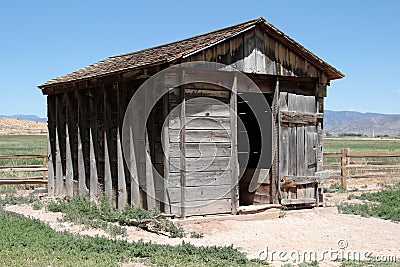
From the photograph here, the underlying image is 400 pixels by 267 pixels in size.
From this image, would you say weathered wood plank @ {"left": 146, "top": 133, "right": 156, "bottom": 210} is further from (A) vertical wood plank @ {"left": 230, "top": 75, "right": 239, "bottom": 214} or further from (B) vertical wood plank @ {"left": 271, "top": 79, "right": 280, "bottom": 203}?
(B) vertical wood plank @ {"left": 271, "top": 79, "right": 280, "bottom": 203}

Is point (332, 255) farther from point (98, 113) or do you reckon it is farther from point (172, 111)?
point (98, 113)

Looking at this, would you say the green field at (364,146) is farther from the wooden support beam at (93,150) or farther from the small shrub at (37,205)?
the wooden support beam at (93,150)

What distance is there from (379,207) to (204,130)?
5792 millimetres

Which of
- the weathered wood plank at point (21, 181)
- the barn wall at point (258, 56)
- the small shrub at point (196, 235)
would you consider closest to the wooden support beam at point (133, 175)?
the small shrub at point (196, 235)

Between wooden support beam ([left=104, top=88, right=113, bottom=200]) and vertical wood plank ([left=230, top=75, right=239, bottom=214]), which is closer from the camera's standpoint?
vertical wood plank ([left=230, top=75, right=239, bottom=214])

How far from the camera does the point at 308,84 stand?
44.9 ft

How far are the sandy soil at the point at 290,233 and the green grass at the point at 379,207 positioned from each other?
0.58m

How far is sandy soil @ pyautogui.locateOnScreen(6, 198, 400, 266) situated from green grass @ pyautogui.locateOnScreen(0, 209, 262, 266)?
2.77 ft

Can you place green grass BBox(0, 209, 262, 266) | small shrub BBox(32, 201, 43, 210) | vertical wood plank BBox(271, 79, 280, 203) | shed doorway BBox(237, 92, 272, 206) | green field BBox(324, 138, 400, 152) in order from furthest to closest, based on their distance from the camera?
green field BBox(324, 138, 400, 152) < small shrub BBox(32, 201, 43, 210) < shed doorway BBox(237, 92, 272, 206) < vertical wood plank BBox(271, 79, 280, 203) < green grass BBox(0, 209, 262, 266)

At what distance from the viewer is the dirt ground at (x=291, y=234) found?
30.9ft

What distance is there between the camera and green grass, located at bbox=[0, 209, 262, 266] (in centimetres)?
775

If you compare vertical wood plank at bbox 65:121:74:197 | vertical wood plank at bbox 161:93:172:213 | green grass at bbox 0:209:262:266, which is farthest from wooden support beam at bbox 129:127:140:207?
vertical wood plank at bbox 65:121:74:197

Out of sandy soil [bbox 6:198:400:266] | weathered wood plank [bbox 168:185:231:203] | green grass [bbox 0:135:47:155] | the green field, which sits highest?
weathered wood plank [bbox 168:185:231:203]

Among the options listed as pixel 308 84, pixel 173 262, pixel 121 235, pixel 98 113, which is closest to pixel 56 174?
pixel 98 113
